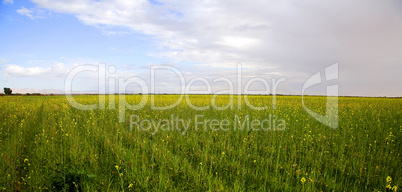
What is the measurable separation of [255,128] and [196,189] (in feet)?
15.1

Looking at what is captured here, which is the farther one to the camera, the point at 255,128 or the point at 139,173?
the point at 255,128

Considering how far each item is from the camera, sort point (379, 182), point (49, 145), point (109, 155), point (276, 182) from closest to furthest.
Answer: point (276, 182) < point (379, 182) < point (109, 155) < point (49, 145)

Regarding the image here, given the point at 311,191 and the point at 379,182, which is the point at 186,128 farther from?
the point at 379,182

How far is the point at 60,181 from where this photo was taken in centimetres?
363

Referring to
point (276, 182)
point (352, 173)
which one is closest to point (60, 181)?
point (276, 182)

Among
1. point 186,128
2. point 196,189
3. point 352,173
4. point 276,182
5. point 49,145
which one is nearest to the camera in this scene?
point 196,189

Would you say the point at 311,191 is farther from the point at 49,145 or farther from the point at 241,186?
the point at 49,145

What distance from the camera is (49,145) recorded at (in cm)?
520

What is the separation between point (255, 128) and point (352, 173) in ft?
11.5

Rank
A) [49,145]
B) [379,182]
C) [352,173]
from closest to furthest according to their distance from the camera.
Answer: [379,182] < [352,173] < [49,145]

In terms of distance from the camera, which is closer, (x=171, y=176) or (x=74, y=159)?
(x=171, y=176)

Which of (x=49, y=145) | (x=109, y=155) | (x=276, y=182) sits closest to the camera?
(x=276, y=182)

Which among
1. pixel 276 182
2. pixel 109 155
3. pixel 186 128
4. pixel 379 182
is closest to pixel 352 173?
pixel 379 182

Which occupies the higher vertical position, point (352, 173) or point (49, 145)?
point (49, 145)
